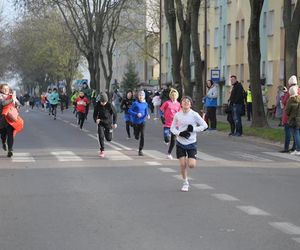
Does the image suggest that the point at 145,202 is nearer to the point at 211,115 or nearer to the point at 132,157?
the point at 132,157

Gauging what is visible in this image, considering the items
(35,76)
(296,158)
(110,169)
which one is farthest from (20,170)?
(35,76)

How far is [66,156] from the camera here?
683 inches

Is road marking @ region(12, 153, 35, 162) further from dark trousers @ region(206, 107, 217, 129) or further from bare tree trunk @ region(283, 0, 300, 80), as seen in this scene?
dark trousers @ region(206, 107, 217, 129)

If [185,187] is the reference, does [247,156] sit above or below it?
below

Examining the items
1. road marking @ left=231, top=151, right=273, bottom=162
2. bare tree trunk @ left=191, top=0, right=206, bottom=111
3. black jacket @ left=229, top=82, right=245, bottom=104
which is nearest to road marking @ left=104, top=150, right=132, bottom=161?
road marking @ left=231, top=151, right=273, bottom=162

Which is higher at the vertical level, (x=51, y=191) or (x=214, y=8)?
(x=214, y=8)

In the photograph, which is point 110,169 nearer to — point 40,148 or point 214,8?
point 40,148

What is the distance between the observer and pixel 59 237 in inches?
303

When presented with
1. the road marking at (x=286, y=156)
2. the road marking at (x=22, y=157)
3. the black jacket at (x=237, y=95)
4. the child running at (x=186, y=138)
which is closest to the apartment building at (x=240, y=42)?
the black jacket at (x=237, y=95)

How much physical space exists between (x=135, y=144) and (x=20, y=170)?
24.7ft

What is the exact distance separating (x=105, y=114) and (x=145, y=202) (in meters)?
8.12

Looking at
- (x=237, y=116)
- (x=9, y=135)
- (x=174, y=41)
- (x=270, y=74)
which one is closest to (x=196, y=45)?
(x=174, y=41)

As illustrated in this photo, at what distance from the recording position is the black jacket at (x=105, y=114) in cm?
1805

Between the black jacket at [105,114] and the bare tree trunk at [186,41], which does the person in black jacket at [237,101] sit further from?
the bare tree trunk at [186,41]
